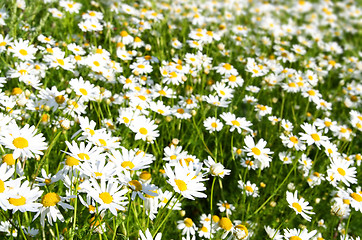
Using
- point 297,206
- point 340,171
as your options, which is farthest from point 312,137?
point 297,206

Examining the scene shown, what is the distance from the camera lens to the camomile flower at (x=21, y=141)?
163 centimetres

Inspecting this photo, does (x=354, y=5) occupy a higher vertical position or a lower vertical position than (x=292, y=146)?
higher

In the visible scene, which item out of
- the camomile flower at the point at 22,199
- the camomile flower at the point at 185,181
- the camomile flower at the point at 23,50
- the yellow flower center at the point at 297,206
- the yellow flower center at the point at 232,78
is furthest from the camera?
the yellow flower center at the point at 232,78

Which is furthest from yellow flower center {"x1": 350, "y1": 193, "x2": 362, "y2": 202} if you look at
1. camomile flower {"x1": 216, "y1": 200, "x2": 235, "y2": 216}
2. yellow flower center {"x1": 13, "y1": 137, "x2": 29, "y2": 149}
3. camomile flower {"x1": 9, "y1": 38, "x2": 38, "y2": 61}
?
camomile flower {"x1": 9, "y1": 38, "x2": 38, "y2": 61}

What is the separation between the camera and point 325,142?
2.67 meters

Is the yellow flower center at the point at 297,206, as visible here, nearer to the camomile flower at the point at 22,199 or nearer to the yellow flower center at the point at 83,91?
the camomile flower at the point at 22,199

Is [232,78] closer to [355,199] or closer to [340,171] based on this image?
[340,171]

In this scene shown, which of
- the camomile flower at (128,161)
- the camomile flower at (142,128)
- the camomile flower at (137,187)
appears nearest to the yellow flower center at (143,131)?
the camomile flower at (142,128)

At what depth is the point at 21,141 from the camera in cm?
168

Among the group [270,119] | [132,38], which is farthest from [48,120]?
[270,119]

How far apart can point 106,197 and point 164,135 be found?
4.59ft

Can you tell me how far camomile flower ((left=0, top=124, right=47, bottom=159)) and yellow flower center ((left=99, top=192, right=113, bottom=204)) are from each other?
0.36 metres

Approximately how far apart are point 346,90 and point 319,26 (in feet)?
8.01

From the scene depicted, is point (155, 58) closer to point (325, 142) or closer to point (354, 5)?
point (325, 142)
